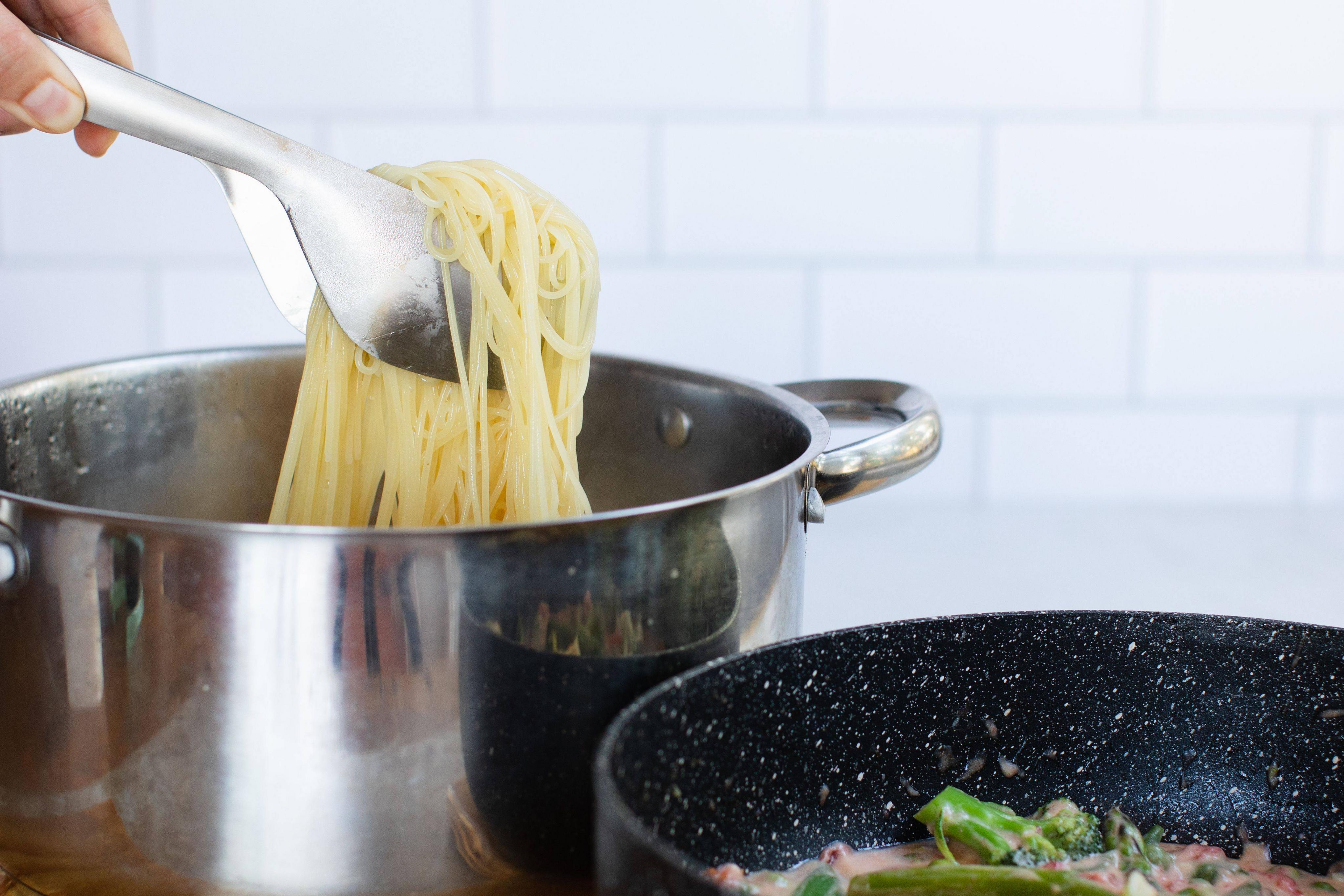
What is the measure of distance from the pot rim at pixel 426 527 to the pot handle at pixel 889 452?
0.08ft

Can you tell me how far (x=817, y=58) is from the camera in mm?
1267

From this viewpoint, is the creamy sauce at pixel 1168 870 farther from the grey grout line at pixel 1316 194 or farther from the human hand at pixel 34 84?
the grey grout line at pixel 1316 194

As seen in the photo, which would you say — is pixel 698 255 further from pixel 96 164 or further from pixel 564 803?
pixel 564 803

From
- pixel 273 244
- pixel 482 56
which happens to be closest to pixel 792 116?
pixel 482 56

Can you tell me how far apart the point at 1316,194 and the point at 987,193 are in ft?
1.24

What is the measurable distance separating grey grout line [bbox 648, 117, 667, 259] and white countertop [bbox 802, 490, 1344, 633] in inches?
14.6

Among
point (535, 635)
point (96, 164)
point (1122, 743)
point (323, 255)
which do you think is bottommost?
point (1122, 743)

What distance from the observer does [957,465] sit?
1.38 meters

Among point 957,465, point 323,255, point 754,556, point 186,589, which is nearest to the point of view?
point 186,589

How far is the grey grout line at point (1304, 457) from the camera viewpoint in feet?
4.49

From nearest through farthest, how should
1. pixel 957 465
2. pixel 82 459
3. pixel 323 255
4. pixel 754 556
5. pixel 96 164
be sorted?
pixel 754 556 < pixel 323 255 < pixel 82 459 < pixel 96 164 < pixel 957 465

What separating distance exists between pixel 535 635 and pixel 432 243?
0.36m

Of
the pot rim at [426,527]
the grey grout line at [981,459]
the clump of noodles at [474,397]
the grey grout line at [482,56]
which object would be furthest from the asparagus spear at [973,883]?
the grey grout line at [482,56]

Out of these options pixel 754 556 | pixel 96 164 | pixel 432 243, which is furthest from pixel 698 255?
pixel 754 556
